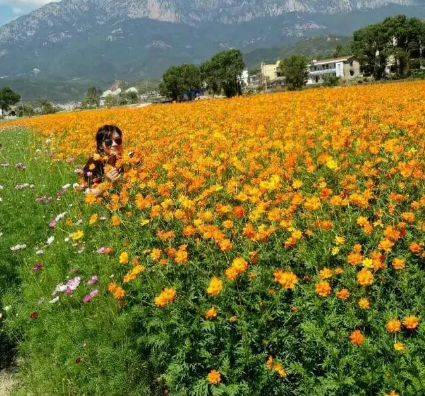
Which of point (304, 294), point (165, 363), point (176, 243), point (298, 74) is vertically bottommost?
point (165, 363)

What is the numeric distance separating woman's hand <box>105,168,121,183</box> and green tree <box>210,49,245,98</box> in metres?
68.9

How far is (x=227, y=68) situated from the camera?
7519 centimetres

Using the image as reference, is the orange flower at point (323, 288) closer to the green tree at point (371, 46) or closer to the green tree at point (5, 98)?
the green tree at point (371, 46)

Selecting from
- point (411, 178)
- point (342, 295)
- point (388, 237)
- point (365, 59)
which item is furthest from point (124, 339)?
point (365, 59)

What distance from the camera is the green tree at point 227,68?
7400 cm

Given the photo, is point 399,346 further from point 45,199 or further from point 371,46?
point 371,46

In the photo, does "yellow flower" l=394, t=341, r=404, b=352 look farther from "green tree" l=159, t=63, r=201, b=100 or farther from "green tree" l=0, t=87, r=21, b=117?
"green tree" l=0, t=87, r=21, b=117

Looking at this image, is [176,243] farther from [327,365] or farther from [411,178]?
[411,178]

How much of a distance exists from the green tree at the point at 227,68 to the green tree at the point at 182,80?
24.6 ft

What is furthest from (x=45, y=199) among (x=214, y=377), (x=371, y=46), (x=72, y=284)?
(x=371, y=46)

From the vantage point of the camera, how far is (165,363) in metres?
3.45

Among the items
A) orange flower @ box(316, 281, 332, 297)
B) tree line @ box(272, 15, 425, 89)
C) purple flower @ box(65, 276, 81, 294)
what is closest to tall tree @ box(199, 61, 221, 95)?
tree line @ box(272, 15, 425, 89)

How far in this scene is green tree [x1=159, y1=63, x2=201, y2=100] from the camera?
275 feet

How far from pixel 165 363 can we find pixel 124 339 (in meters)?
0.55
